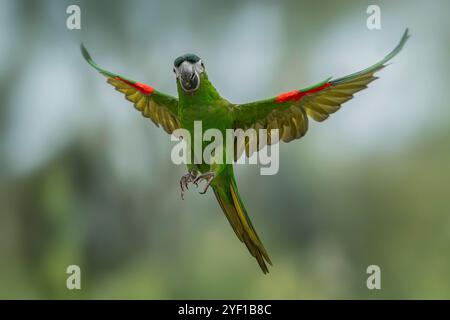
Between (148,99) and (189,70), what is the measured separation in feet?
2.74

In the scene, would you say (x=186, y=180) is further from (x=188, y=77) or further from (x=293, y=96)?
(x=293, y=96)

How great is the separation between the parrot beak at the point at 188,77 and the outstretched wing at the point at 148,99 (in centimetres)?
45

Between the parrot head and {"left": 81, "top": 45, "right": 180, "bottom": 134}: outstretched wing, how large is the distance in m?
0.47

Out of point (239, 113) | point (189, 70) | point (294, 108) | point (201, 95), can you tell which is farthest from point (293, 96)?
point (189, 70)

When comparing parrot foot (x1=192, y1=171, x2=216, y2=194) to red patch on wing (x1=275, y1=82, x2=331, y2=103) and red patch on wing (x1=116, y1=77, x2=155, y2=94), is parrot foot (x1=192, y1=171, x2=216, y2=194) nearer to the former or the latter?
red patch on wing (x1=275, y1=82, x2=331, y2=103)

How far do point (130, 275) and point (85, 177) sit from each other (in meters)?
1.14

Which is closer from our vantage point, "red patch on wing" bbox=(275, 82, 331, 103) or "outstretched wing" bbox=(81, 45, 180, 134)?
"red patch on wing" bbox=(275, 82, 331, 103)

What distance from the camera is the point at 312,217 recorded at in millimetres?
6145

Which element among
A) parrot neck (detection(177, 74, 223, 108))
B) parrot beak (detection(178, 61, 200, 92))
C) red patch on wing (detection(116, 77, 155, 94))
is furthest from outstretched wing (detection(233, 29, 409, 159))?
red patch on wing (detection(116, 77, 155, 94))

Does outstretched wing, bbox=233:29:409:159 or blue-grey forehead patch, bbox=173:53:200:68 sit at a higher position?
blue-grey forehead patch, bbox=173:53:200:68

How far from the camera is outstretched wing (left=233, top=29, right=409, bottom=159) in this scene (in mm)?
3410

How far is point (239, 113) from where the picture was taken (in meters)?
3.69

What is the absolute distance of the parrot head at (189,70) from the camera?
3.37 m

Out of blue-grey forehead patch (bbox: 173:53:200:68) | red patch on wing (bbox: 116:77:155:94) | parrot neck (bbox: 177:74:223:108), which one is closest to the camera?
blue-grey forehead patch (bbox: 173:53:200:68)
